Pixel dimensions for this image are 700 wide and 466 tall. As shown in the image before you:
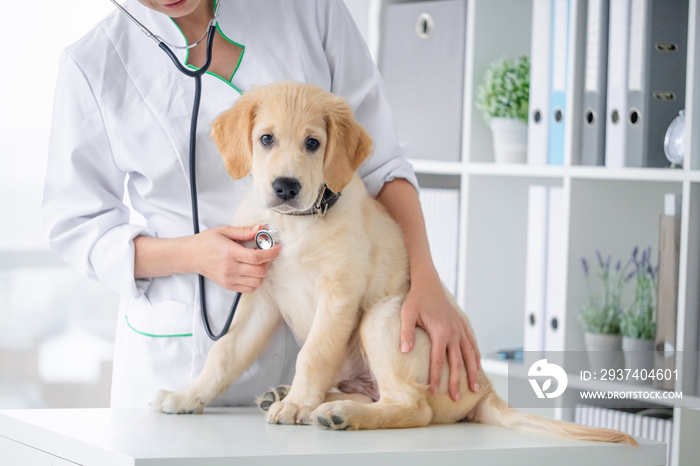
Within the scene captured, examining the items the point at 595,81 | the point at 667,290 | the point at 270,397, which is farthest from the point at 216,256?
the point at 595,81

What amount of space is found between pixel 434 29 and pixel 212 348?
178 centimetres

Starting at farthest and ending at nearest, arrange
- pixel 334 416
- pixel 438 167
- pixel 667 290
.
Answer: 1. pixel 438 167
2. pixel 667 290
3. pixel 334 416

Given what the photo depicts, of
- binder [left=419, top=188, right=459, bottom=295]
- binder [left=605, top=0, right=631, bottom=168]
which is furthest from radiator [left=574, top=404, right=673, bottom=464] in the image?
binder [left=605, top=0, right=631, bottom=168]

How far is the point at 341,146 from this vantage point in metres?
1.29

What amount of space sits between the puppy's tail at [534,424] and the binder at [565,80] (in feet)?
3.97

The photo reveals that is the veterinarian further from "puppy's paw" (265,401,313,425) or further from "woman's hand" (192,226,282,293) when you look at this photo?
"puppy's paw" (265,401,313,425)

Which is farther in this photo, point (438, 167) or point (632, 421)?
point (438, 167)

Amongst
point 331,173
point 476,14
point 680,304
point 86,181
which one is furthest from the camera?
point 476,14

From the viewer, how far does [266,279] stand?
1.34m

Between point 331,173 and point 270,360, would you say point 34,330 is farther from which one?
point 331,173

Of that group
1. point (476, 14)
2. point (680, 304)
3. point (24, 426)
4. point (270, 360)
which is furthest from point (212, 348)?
point (476, 14)

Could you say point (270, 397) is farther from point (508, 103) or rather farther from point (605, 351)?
point (508, 103)

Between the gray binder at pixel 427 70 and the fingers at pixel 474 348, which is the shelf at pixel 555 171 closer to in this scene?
the gray binder at pixel 427 70

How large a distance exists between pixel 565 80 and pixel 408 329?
138cm
